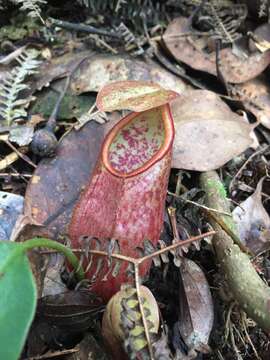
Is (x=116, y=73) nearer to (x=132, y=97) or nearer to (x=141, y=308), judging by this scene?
(x=132, y=97)

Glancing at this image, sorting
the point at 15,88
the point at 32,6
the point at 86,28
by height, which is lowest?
the point at 15,88

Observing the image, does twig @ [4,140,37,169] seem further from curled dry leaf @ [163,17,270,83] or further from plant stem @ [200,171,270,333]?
curled dry leaf @ [163,17,270,83]

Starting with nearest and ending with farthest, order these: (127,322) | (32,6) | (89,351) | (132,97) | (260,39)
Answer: (127,322)
(89,351)
(132,97)
(32,6)
(260,39)

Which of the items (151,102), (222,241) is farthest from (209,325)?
(151,102)

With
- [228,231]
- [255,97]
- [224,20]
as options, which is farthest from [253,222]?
[224,20]

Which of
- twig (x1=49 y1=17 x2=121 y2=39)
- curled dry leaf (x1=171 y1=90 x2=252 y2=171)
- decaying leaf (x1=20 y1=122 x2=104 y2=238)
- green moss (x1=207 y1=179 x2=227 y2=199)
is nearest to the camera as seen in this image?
decaying leaf (x1=20 y1=122 x2=104 y2=238)

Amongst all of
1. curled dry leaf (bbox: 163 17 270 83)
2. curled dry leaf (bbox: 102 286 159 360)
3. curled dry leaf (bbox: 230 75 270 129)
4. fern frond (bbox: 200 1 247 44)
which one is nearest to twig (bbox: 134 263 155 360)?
curled dry leaf (bbox: 102 286 159 360)
